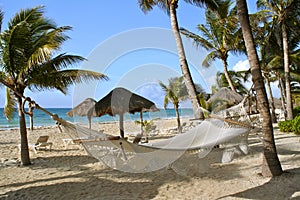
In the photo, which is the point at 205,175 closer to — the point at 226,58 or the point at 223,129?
the point at 223,129

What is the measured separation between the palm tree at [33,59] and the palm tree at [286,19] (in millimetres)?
5808

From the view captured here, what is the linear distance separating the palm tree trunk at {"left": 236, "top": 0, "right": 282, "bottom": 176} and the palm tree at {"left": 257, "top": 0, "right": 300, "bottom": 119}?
5338 mm

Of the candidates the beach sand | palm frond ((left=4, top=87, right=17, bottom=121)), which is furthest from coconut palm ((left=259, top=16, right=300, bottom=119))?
palm frond ((left=4, top=87, right=17, bottom=121))

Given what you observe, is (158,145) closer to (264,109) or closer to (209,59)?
(264,109)

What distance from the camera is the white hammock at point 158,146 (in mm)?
3094

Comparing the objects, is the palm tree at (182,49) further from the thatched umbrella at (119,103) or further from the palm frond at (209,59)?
the palm frond at (209,59)

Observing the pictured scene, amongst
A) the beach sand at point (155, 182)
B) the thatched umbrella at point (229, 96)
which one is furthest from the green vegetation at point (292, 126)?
the beach sand at point (155, 182)

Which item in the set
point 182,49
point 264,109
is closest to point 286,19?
point 182,49

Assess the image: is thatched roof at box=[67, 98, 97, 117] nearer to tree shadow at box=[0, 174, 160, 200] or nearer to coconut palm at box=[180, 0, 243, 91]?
coconut palm at box=[180, 0, 243, 91]

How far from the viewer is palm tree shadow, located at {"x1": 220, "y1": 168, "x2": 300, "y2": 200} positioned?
91.8 inches

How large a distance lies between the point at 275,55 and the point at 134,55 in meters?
7.71

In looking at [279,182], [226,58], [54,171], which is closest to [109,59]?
[54,171]

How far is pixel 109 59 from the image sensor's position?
4.55m

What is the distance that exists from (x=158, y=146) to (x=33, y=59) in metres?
2.47
